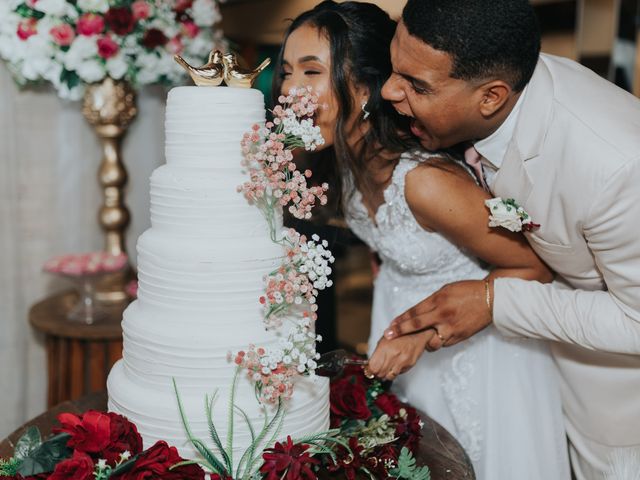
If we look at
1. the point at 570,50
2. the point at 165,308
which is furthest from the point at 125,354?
the point at 570,50

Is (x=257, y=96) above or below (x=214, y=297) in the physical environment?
above

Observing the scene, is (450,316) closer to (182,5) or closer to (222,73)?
(222,73)

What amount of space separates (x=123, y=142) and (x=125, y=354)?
211 cm

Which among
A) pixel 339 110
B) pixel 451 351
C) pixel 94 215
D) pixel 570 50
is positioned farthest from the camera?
pixel 570 50

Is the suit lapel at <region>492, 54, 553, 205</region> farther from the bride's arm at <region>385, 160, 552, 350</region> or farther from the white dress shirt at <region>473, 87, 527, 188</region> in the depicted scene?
the bride's arm at <region>385, 160, 552, 350</region>

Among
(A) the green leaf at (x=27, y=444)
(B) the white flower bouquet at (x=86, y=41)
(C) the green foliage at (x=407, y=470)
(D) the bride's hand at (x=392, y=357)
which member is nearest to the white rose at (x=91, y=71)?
(B) the white flower bouquet at (x=86, y=41)

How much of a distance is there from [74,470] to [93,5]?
2.20m

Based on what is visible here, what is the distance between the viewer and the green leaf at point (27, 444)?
157 centimetres

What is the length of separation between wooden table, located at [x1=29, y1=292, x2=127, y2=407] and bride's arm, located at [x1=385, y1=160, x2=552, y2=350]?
4.96 ft

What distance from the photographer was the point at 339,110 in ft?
6.47

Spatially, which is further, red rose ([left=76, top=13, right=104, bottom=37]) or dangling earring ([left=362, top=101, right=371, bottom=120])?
red rose ([left=76, top=13, right=104, bottom=37])

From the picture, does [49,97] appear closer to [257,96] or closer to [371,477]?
[257,96]

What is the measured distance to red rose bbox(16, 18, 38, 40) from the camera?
114 inches

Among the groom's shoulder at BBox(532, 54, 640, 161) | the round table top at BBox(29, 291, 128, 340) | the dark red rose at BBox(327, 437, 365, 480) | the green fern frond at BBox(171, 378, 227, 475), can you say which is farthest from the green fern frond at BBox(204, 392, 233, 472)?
the round table top at BBox(29, 291, 128, 340)
